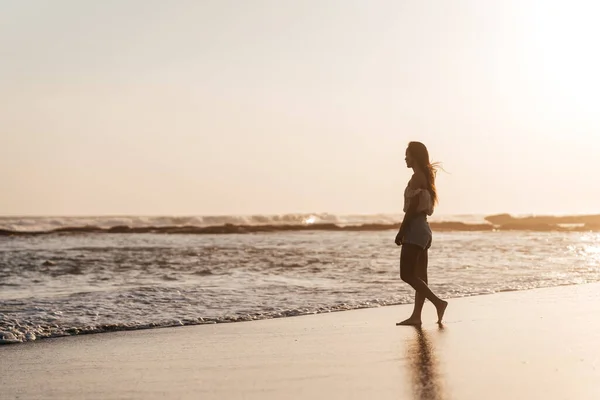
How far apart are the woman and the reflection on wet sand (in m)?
1.00

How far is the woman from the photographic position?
8.15 m

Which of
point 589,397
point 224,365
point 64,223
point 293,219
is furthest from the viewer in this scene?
point 293,219

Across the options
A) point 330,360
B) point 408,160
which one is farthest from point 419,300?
point 330,360

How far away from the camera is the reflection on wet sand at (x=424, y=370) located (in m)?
4.76

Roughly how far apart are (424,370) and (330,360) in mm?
802

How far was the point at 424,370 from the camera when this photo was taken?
5.51 metres

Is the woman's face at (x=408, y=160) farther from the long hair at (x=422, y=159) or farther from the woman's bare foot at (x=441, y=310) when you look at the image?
the woman's bare foot at (x=441, y=310)

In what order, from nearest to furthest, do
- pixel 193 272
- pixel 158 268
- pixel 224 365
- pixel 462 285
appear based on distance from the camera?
1. pixel 224 365
2. pixel 462 285
3. pixel 193 272
4. pixel 158 268

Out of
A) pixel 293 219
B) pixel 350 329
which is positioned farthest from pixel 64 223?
pixel 350 329

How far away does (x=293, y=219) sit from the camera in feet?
238

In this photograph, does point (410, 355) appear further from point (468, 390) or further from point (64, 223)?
point (64, 223)

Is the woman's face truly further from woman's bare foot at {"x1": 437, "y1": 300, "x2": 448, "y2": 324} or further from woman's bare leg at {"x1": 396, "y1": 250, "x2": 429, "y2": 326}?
woman's bare foot at {"x1": 437, "y1": 300, "x2": 448, "y2": 324}

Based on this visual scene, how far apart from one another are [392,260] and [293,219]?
53.3 m

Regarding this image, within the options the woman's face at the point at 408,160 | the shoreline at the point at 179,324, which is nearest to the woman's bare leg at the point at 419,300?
the woman's face at the point at 408,160
